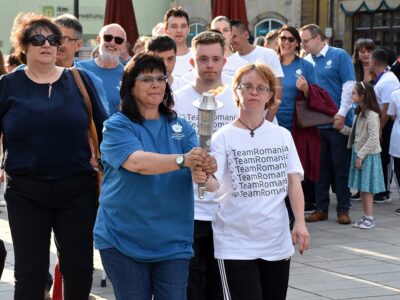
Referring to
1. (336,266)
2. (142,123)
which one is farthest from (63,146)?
(336,266)

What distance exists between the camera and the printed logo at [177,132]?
188 inches

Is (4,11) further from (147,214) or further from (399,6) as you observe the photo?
(147,214)

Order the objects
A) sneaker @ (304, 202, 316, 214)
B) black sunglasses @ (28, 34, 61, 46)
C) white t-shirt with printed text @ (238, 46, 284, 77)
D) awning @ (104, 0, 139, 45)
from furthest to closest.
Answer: awning @ (104, 0, 139, 45)
sneaker @ (304, 202, 316, 214)
white t-shirt with printed text @ (238, 46, 284, 77)
black sunglasses @ (28, 34, 61, 46)

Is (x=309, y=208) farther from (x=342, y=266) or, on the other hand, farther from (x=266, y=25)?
(x=266, y=25)

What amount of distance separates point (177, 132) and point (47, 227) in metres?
1.22

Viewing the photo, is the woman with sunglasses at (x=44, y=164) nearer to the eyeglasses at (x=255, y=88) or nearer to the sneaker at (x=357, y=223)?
the eyeglasses at (x=255, y=88)

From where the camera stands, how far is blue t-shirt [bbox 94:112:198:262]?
4602 millimetres

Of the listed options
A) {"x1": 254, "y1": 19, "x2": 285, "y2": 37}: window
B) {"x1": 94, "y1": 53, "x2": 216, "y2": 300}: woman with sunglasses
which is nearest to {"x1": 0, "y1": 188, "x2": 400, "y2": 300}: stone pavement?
{"x1": 94, "y1": 53, "x2": 216, "y2": 300}: woman with sunglasses

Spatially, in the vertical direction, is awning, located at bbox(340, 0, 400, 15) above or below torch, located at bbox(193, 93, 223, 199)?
above

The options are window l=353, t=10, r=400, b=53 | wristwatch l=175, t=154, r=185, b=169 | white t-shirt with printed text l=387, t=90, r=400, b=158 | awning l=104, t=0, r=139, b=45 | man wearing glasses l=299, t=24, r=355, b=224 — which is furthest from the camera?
window l=353, t=10, r=400, b=53

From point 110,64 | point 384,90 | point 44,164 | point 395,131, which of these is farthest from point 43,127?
point 384,90

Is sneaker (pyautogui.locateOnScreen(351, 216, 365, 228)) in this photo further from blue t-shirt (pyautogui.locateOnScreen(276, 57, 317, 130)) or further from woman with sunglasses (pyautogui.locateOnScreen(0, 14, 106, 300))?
woman with sunglasses (pyautogui.locateOnScreen(0, 14, 106, 300))

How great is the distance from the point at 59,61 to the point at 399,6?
72.5 feet

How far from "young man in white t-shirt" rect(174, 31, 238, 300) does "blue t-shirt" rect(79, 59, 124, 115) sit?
1.39 meters
